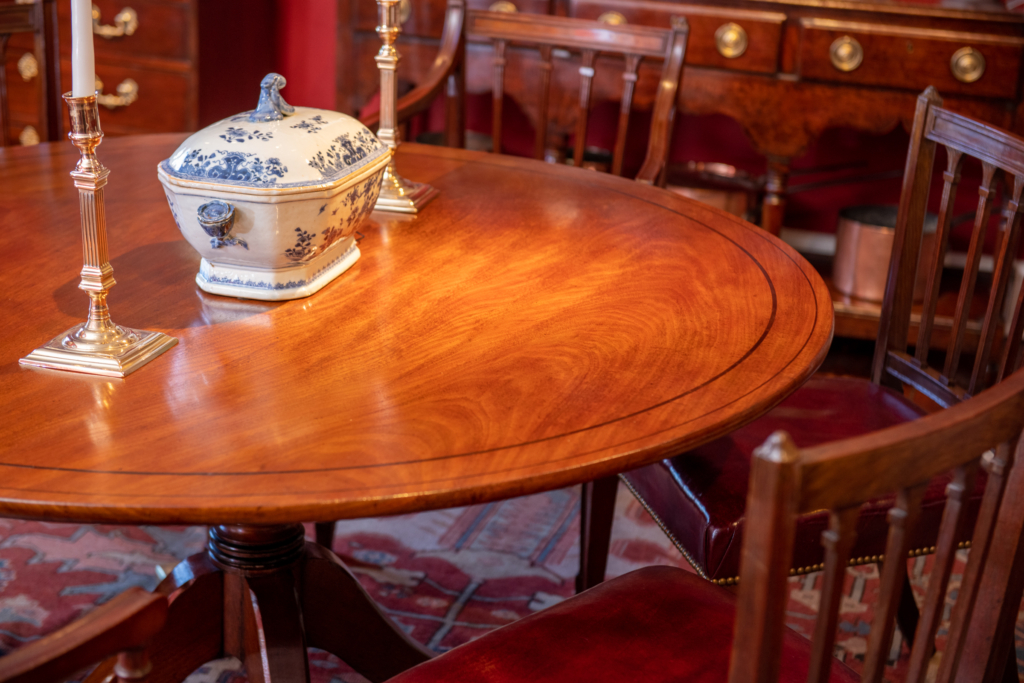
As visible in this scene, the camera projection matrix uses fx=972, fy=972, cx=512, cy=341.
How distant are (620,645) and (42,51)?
4.93 ft

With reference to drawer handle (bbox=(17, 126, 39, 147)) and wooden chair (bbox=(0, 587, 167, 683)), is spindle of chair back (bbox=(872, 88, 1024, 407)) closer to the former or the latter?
wooden chair (bbox=(0, 587, 167, 683))

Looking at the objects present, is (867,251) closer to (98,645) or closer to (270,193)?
(270,193)

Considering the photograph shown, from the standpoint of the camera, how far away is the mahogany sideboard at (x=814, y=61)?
2320 mm

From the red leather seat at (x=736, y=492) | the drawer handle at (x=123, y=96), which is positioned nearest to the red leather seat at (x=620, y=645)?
the red leather seat at (x=736, y=492)

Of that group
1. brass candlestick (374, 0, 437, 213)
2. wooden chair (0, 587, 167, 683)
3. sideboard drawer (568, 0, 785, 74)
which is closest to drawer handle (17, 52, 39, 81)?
sideboard drawer (568, 0, 785, 74)

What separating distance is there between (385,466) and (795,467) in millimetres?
335

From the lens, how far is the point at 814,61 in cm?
240

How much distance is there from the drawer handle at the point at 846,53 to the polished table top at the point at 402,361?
46.9 inches

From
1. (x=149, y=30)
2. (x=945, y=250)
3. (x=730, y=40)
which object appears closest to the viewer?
(x=945, y=250)

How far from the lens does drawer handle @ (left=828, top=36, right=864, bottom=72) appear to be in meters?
2.37

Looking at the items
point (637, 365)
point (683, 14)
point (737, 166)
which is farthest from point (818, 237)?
point (637, 365)

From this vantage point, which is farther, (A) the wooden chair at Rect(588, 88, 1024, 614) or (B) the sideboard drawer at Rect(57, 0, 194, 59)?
(B) the sideboard drawer at Rect(57, 0, 194, 59)

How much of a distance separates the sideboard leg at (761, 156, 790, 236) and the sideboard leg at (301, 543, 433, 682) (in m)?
1.57

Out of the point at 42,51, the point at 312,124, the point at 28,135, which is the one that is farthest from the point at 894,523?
the point at 28,135
